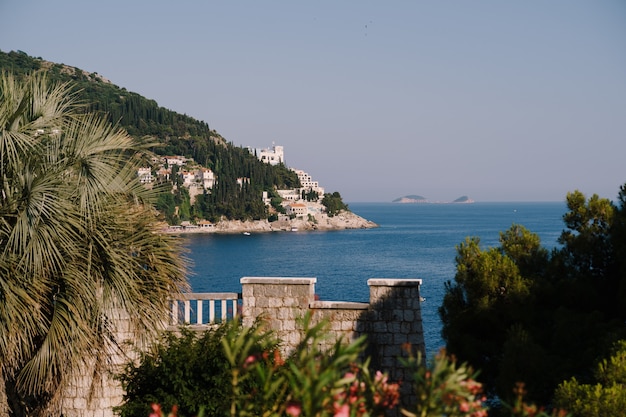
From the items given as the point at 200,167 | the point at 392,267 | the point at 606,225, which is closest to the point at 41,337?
the point at 606,225

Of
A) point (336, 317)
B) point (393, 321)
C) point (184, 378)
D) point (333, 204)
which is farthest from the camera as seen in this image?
point (333, 204)

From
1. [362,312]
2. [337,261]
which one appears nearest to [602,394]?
[362,312]

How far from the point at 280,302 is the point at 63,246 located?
4.21 meters

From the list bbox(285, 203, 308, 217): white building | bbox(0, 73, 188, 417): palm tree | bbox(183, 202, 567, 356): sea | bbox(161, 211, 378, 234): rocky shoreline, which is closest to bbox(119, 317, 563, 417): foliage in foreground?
bbox(0, 73, 188, 417): palm tree

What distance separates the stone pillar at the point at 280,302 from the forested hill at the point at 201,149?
137 m

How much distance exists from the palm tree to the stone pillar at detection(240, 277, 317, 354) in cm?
226

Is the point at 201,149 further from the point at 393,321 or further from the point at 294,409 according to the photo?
the point at 294,409

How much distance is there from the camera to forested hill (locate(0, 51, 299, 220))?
153m

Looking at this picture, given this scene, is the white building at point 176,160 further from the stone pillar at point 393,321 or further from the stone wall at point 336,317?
the stone pillar at point 393,321

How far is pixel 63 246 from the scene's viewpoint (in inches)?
323

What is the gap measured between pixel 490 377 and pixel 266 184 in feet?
524

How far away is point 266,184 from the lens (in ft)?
556

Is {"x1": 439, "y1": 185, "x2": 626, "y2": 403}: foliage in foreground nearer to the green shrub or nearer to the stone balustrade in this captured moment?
the stone balustrade

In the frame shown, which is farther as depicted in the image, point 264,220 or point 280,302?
point 264,220
